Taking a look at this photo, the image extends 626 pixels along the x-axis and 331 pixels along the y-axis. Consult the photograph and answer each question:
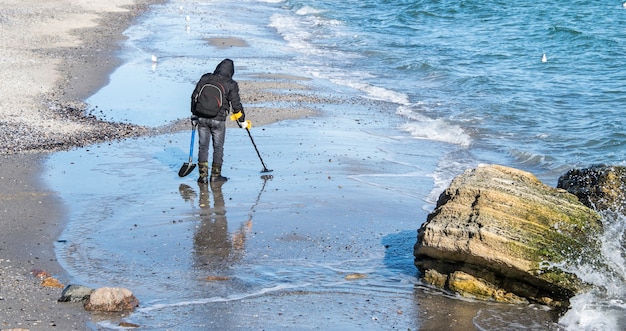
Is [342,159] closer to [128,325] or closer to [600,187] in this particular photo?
[600,187]

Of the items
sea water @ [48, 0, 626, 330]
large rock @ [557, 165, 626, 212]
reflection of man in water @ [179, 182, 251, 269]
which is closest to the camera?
sea water @ [48, 0, 626, 330]

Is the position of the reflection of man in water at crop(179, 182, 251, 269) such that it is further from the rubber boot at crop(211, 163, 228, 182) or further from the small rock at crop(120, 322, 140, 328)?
the small rock at crop(120, 322, 140, 328)

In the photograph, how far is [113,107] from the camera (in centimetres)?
1723

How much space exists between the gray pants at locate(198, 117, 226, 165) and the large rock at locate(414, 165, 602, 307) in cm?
420

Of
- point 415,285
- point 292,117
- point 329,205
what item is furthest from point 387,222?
point 292,117

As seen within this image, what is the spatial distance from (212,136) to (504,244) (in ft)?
17.6

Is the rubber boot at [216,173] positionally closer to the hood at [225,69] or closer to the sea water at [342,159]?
the sea water at [342,159]

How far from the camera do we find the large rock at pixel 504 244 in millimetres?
8039

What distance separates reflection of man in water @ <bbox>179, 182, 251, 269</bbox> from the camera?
8.93 metres

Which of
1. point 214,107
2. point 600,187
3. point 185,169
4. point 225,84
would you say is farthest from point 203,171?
point 600,187

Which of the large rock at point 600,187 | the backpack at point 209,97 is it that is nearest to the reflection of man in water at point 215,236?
the backpack at point 209,97

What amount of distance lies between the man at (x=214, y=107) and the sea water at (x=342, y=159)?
478mm

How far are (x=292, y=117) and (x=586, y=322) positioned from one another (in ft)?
32.3

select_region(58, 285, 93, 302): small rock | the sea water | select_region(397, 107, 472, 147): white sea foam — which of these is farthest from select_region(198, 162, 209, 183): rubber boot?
select_region(397, 107, 472, 147): white sea foam
